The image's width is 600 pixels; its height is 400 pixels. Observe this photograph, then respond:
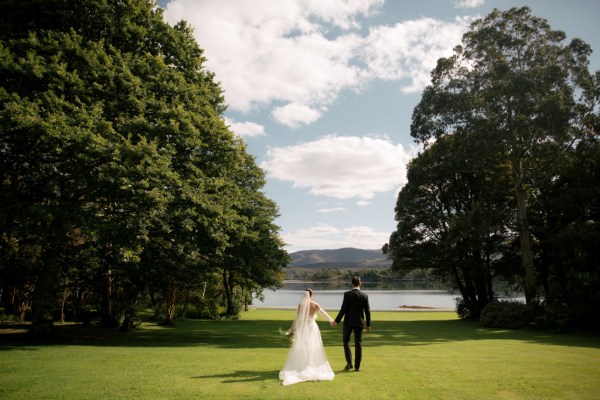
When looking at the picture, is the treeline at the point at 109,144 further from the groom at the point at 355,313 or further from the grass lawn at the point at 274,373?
the groom at the point at 355,313

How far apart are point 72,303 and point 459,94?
3447 centimetres

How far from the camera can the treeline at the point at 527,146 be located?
26188 mm

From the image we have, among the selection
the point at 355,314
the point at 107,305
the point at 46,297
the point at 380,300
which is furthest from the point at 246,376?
the point at 380,300

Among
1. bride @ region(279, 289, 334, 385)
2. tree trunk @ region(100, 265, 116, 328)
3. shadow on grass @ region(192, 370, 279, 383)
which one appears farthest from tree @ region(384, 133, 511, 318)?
tree trunk @ region(100, 265, 116, 328)

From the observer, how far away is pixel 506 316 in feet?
87.0

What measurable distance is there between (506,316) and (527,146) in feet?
39.6

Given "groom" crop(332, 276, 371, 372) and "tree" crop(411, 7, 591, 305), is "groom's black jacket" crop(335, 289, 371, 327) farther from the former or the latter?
"tree" crop(411, 7, 591, 305)

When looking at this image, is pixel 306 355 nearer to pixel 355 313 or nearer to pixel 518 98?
pixel 355 313

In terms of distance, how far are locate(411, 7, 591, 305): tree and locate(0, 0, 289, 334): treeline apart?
17451mm

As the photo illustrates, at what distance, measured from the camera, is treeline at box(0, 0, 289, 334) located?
46.3 ft

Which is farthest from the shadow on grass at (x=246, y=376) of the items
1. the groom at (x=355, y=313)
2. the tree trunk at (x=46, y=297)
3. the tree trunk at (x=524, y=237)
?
the tree trunk at (x=524, y=237)

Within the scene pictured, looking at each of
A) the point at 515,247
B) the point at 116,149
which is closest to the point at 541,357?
the point at 116,149

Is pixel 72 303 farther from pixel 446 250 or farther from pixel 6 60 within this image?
pixel 446 250

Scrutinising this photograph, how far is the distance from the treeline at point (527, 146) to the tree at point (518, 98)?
0.07 m
